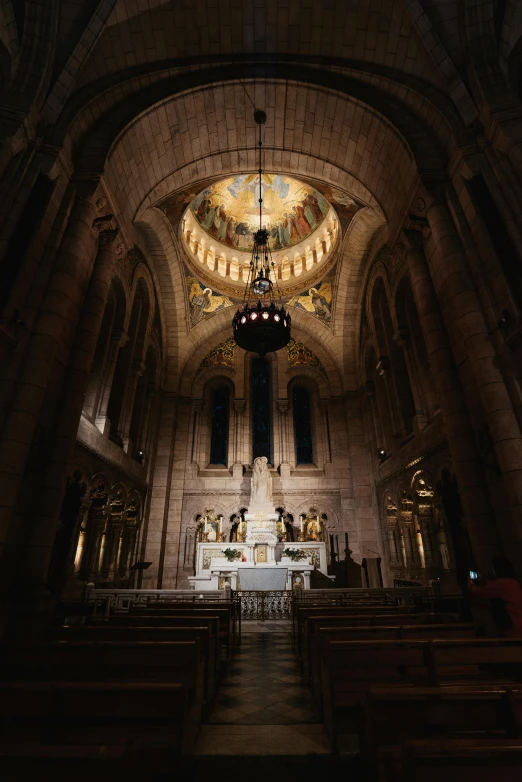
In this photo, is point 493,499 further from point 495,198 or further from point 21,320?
point 21,320

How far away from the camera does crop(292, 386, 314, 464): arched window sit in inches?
685

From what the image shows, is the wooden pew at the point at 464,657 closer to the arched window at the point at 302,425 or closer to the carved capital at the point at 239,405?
the arched window at the point at 302,425

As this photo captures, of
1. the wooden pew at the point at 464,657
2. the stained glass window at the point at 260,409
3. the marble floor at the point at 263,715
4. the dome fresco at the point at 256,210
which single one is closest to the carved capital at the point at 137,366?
the stained glass window at the point at 260,409

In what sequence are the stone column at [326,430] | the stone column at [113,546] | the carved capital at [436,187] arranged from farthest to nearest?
the stone column at [326,430] → the stone column at [113,546] → the carved capital at [436,187]

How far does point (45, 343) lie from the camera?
650cm

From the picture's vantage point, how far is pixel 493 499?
6.30 m

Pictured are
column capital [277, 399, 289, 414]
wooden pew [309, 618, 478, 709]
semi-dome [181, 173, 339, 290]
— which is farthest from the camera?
column capital [277, 399, 289, 414]

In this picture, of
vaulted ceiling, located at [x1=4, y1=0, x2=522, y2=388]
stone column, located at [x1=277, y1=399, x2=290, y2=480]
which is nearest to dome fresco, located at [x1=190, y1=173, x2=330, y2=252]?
vaulted ceiling, located at [x1=4, y1=0, x2=522, y2=388]

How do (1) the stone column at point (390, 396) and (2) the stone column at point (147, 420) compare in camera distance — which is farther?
(2) the stone column at point (147, 420)

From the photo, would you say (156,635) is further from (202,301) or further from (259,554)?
(202,301)

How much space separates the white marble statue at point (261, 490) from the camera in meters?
13.9

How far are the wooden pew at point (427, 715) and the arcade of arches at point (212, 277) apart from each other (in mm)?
4099

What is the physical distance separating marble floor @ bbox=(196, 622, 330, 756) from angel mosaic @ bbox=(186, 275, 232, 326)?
14059mm

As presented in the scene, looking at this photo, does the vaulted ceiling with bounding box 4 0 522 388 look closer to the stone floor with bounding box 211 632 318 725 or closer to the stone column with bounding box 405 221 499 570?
the stone column with bounding box 405 221 499 570
